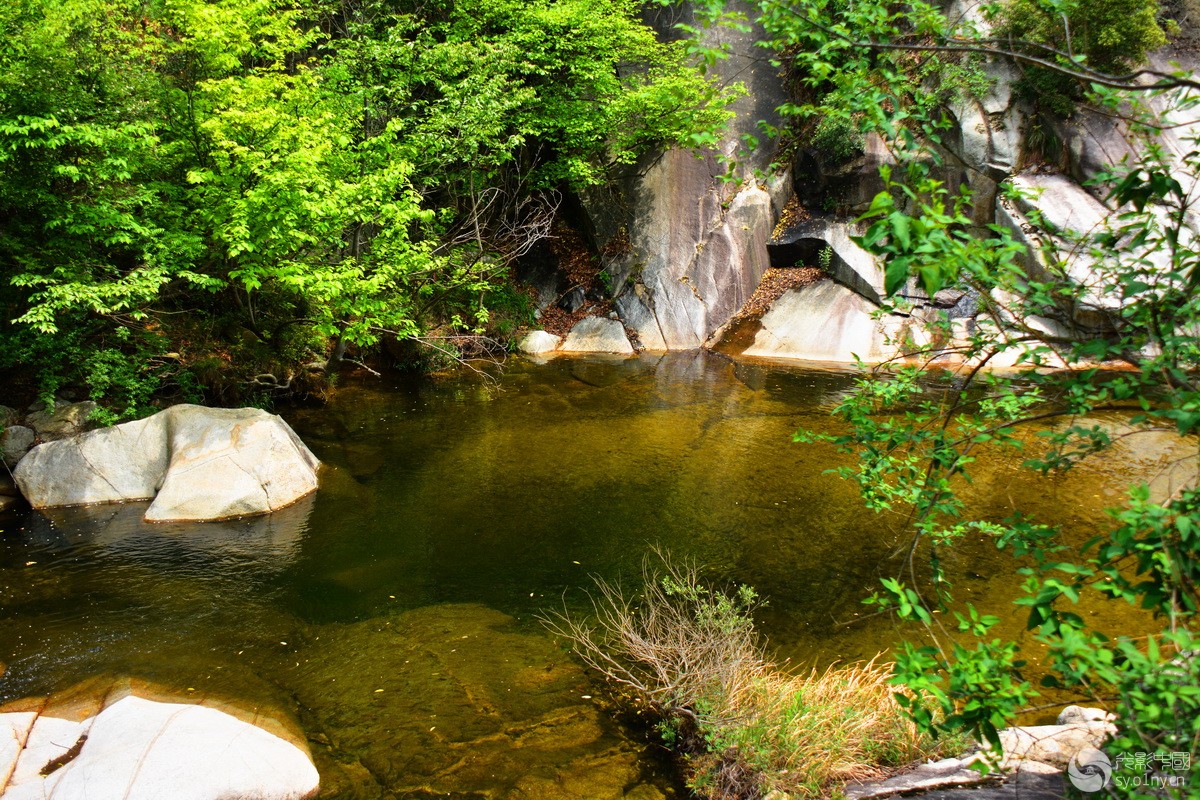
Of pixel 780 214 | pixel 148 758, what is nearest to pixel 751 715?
pixel 148 758

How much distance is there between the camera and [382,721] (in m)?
5.27

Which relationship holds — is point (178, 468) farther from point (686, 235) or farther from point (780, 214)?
point (780, 214)

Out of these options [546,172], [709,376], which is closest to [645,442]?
[709,376]

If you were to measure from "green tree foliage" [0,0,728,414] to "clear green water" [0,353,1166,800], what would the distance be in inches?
90.2

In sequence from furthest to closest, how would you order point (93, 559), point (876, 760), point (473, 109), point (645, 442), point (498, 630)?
point (473, 109)
point (645, 442)
point (93, 559)
point (498, 630)
point (876, 760)

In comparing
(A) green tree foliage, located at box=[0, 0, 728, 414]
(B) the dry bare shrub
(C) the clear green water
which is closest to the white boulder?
(A) green tree foliage, located at box=[0, 0, 728, 414]

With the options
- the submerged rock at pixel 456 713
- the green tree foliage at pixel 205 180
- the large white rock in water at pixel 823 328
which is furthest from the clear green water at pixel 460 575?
the large white rock in water at pixel 823 328

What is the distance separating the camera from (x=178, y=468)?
894 centimetres

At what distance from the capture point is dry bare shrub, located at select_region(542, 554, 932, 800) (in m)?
4.21

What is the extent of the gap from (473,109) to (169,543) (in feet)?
31.3

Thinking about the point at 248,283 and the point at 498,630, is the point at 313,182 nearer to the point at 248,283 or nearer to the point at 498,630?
the point at 248,283

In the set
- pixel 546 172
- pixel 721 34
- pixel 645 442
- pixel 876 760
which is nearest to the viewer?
pixel 876 760

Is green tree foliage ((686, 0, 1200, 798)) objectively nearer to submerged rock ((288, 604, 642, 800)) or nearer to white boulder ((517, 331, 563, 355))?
submerged rock ((288, 604, 642, 800))

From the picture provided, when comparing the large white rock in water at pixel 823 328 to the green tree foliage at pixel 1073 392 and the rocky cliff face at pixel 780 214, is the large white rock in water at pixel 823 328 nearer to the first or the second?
the rocky cliff face at pixel 780 214
